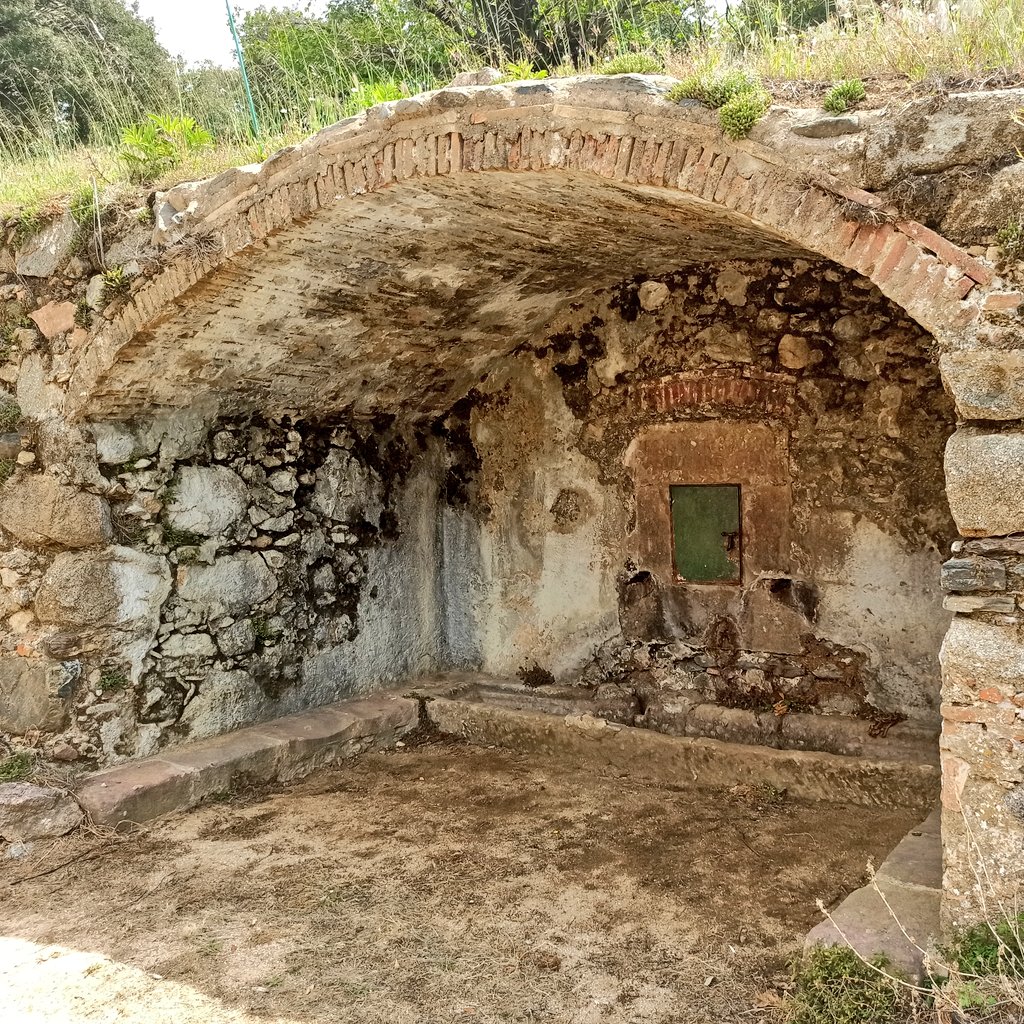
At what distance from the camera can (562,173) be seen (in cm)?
334

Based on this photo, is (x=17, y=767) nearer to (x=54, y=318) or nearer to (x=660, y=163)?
(x=54, y=318)

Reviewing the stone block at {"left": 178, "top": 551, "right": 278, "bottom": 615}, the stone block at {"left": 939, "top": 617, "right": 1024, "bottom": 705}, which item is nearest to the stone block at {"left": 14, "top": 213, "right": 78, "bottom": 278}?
the stone block at {"left": 178, "top": 551, "right": 278, "bottom": 615}

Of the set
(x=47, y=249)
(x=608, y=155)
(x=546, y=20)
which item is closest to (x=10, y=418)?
(x=47, y=249)

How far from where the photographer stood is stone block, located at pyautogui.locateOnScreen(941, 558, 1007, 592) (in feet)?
8.41

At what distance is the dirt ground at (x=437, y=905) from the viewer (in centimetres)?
290

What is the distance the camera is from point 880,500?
15.3 feet

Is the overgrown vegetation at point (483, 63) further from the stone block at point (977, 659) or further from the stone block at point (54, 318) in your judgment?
the stone block at point (977, 659)

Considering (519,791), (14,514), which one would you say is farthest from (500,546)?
(14,514)

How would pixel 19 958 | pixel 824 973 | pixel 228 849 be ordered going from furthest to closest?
pixel 228 849
pixel 19 958
pixel 824 973

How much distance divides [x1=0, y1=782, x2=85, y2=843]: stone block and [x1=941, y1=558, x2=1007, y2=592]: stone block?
3698 mm

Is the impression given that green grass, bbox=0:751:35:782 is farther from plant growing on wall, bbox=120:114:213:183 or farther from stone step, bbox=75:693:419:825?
plant growing on wall, bbox=120:114:213:183

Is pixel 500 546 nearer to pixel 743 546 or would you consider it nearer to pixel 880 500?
pixel 743 546

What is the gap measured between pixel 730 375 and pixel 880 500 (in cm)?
102

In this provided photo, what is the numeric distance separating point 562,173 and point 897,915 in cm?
271
